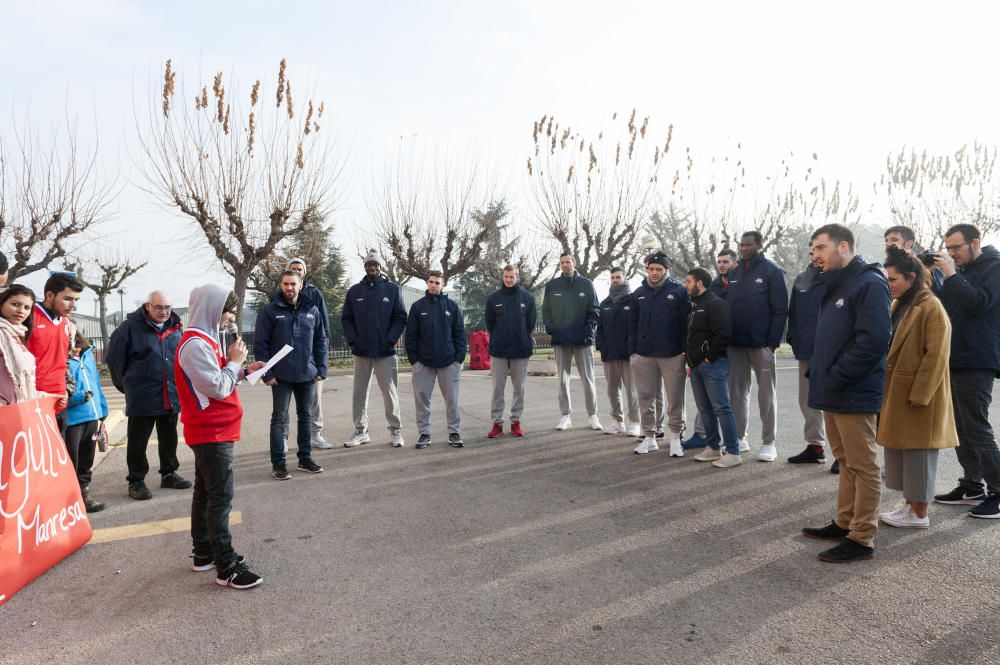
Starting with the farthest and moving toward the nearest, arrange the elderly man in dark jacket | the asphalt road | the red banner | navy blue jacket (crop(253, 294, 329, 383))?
navy blue jacket (crop(253, 294, 329, 383)) → the elderly man in dark jacket → the red banner → the asphalt road

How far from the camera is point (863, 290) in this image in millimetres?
3959

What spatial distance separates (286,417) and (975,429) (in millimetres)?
5912

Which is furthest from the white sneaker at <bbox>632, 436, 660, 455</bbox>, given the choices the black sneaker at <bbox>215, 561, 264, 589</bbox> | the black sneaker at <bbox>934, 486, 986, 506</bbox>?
the black sneaker at <bbox>215, 561, 264, 589</bbox>

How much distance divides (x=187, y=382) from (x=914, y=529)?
15.6 feet

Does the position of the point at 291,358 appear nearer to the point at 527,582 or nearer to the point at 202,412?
the point at 202,412

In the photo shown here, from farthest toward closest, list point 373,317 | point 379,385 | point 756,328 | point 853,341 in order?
point 379,385 → point 373,317 → point 756,328 → point 853,341

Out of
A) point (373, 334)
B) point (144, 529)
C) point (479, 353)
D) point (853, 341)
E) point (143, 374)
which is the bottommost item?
point (144, 529)

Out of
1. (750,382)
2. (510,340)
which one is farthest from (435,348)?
(750,382)

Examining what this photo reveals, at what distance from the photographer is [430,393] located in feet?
25.6

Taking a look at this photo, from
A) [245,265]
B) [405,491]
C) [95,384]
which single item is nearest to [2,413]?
[95,384]

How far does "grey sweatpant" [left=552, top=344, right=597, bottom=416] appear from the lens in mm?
8500

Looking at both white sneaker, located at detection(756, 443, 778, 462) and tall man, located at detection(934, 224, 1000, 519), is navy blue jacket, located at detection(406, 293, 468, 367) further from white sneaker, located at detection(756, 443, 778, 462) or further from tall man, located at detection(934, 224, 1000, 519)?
tall man, located at detection(934, 224, 1000, 519)

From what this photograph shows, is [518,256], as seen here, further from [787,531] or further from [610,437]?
[787,531]

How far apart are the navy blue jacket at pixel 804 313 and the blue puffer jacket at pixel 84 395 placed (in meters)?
6.57
